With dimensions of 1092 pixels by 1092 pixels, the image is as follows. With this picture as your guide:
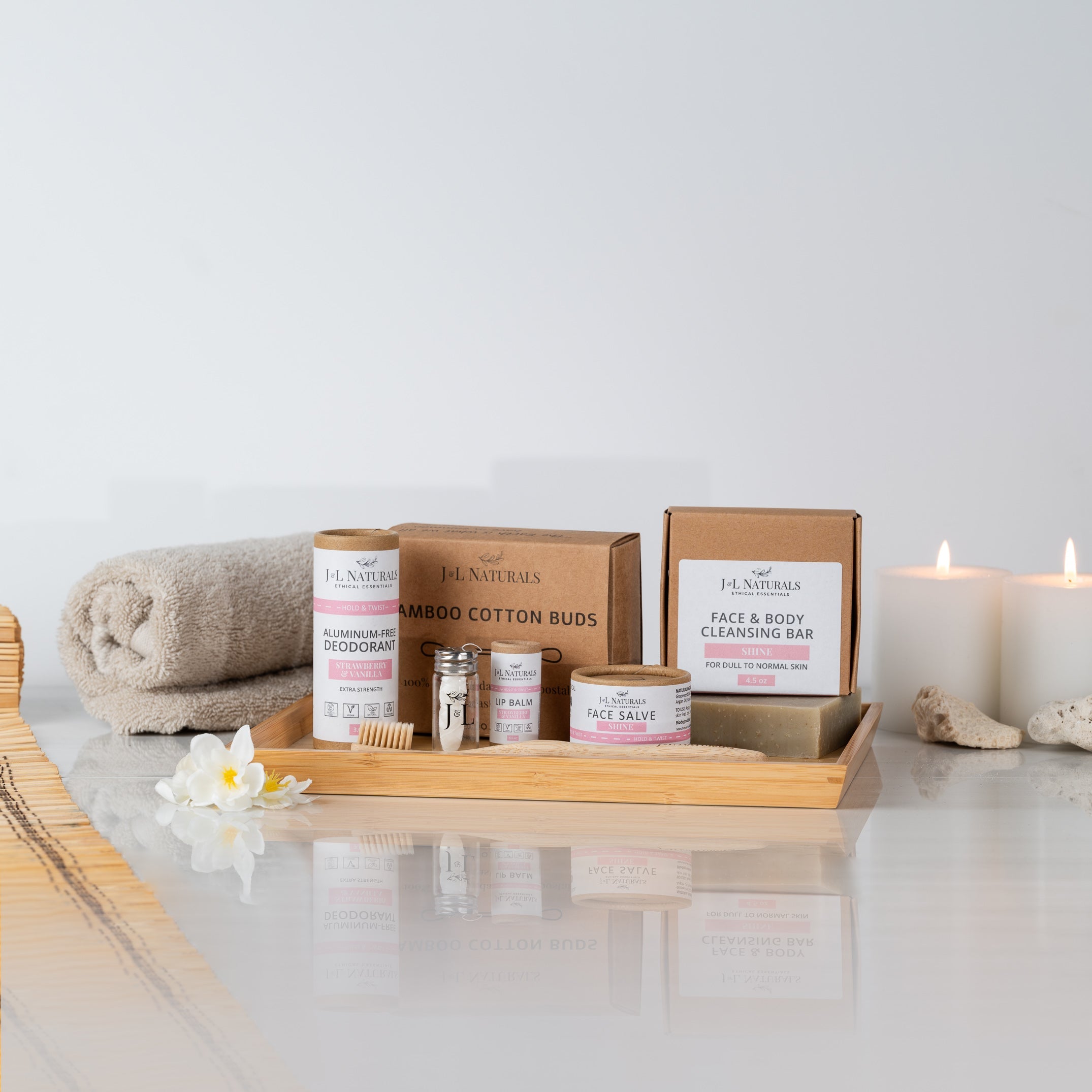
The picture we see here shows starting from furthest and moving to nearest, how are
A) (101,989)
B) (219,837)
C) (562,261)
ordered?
(562,261)
(219,837)
(101,989)

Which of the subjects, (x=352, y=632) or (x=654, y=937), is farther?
(x=352, y=632)

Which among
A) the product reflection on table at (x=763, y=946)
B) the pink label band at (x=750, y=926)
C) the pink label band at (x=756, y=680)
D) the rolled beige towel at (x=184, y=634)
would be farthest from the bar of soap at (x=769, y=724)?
the rolled beige towel at (x=184, y=634)

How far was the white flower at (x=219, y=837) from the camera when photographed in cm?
67

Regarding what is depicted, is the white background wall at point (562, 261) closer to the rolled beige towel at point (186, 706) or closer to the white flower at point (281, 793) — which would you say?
the rolled beige towel at point (186, 706)

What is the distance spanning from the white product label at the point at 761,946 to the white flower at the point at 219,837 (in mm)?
214

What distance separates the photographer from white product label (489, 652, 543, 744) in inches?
32.7

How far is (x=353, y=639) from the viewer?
82 cm

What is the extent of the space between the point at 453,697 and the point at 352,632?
76mm

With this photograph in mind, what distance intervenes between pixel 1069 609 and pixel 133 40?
947 mm

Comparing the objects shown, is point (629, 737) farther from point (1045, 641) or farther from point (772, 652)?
point (1045, 641)

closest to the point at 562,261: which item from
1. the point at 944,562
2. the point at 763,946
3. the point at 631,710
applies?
the point at 944,562

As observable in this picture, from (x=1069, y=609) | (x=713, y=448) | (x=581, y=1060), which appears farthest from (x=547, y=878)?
(x=713, y=448)

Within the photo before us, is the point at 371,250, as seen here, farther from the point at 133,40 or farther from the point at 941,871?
the point at 941,871

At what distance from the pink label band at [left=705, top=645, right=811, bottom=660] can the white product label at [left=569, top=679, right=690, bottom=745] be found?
0.07m
